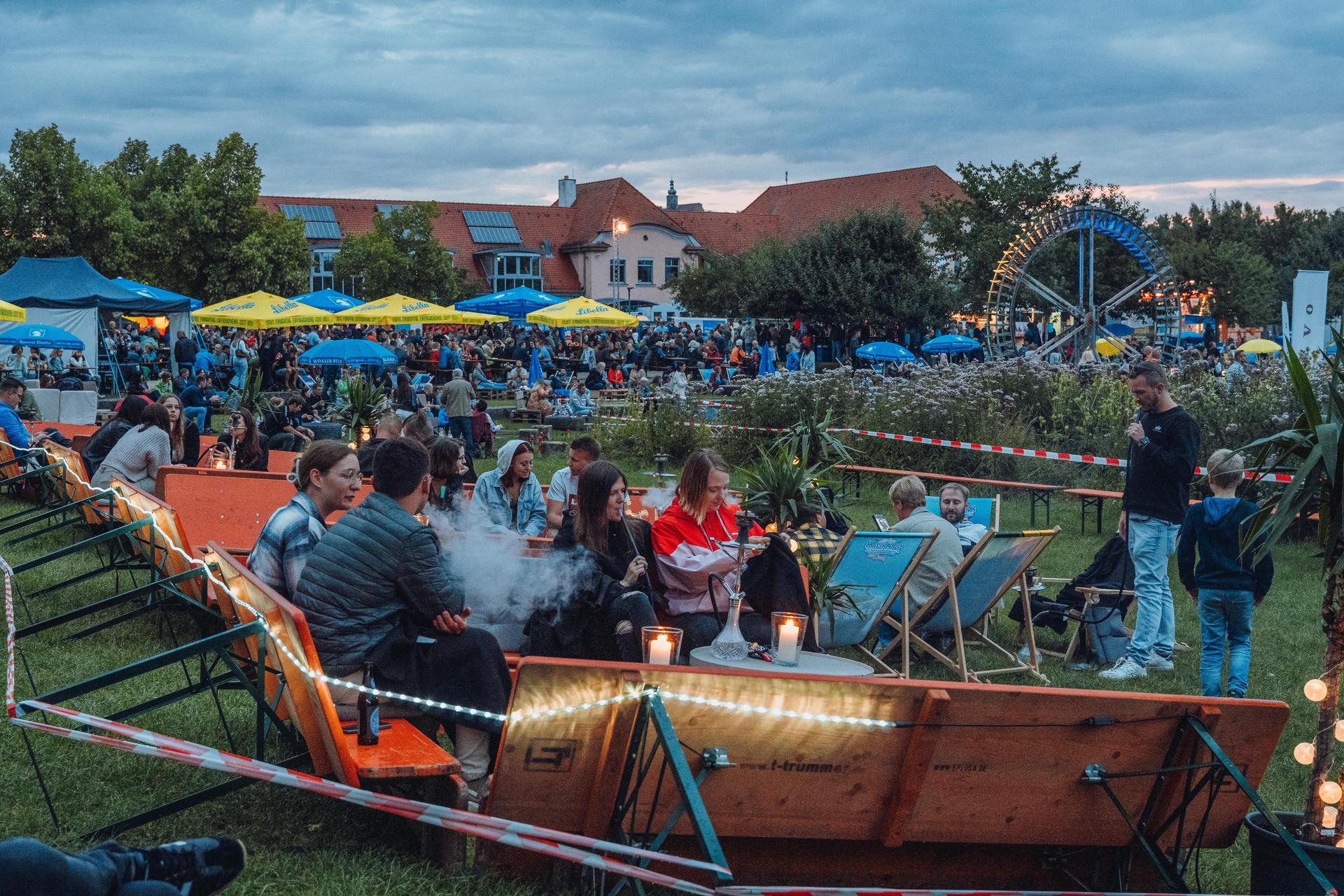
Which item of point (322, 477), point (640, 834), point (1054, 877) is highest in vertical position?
point (322, 477)

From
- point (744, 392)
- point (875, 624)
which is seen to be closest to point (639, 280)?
point (744, 392)

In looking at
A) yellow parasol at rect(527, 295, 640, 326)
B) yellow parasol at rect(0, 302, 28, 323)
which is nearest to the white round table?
yellow parasol at rect(0, 302, 28, 323)

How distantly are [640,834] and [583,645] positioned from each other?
1975mm

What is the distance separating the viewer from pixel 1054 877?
4406 mm

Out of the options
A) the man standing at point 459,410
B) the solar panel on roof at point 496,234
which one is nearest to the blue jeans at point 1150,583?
the man standing at point 459,410

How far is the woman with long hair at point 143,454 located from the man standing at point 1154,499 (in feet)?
22.9

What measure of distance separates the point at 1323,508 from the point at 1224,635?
259 centimetres

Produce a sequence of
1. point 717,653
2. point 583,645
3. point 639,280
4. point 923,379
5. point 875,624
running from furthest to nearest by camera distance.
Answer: point 639,280, point 923,379, point 875,624, point 583,645, point 717,653

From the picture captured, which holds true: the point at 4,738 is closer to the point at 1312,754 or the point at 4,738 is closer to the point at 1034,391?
the point at 1312,754

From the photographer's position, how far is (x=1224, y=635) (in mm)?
6938

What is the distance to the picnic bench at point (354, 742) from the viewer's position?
13.4 feet

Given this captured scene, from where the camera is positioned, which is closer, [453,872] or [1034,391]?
[453,872]

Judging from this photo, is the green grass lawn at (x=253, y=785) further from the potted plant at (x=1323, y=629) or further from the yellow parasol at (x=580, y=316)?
the yellow parasol at (x=580, y=316)

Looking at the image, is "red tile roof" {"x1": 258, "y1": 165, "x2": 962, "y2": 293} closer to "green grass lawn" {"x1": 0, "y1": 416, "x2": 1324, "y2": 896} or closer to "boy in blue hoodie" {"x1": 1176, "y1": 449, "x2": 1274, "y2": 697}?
"green grass lawn" {"x1": 0, "y1": 416, "x2": 1324, "y2": 896}
